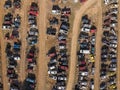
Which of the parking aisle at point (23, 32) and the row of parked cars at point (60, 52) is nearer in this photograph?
the row of parked cars at point (60, 52)

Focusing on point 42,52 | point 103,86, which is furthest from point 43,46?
point 103,86

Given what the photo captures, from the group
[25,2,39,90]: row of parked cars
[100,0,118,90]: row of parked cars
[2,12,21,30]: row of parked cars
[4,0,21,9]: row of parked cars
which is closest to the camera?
[25,2,39,90]: row of parked cars

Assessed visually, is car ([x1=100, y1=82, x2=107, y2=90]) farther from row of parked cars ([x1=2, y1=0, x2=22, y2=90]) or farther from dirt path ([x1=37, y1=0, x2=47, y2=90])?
row of parked cars ([x1=2, y1=0, x2=22, y2=90])

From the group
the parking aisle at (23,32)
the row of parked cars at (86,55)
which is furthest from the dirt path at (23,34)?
the row of parked cars at (86,55)

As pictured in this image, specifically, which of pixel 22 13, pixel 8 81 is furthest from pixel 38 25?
pixel 8 81

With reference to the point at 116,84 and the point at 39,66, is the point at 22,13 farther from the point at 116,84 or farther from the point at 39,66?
the point at 116,84

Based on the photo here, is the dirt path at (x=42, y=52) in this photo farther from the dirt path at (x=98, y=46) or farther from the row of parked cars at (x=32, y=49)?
the dirt path at (x=98, y=46)

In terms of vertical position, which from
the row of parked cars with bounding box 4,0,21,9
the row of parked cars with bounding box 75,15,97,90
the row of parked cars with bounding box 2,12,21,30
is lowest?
the row of parked cars with bounding box 75,15,97,90

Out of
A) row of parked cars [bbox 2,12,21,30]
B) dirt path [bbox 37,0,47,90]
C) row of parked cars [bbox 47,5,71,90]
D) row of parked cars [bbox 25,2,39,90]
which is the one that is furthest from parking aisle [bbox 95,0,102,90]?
row of parked cars [bbox 2,12,21,30]
